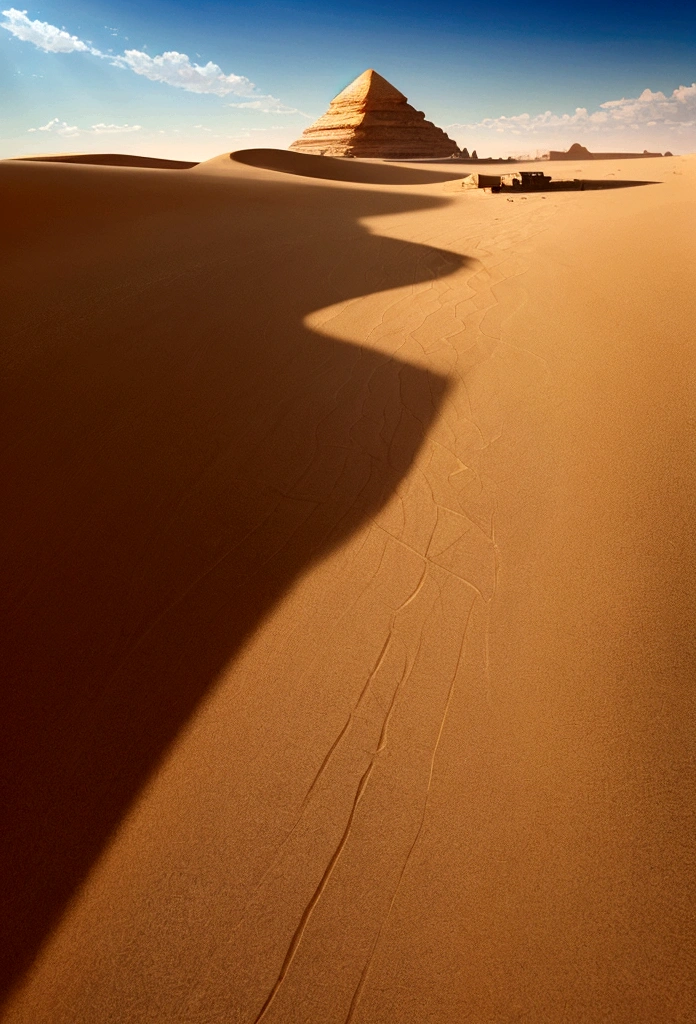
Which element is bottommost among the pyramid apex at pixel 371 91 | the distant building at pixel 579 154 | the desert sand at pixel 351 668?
the distant building at pixel 579 154

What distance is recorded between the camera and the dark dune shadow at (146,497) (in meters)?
2.05

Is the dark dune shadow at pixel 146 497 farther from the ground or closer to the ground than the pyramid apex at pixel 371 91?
closer to the ground

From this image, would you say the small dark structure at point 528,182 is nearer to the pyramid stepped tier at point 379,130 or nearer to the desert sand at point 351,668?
the desert sand at point 351,668

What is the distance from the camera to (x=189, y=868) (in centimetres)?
179

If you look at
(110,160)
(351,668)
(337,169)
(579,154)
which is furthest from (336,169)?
(351,668)

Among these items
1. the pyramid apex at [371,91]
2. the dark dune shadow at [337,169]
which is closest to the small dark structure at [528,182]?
the dark dune shadow at [337,169]

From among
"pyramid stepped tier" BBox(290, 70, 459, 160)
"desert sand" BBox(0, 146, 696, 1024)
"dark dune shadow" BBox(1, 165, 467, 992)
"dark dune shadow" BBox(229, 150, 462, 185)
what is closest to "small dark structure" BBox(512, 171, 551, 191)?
"dark dune shadow" BBox(229, 150, 462, 185)

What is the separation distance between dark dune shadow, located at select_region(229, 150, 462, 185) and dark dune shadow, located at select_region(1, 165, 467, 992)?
1840 cm

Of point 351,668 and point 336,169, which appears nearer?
point 351,668

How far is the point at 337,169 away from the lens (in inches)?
939

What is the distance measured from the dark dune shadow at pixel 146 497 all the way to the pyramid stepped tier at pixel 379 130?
3699cm

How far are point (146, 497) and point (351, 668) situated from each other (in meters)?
1.47

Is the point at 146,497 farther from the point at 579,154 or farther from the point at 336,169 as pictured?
the point at 579,154

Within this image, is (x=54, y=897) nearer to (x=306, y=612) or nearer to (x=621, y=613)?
(x=306, y=612)
